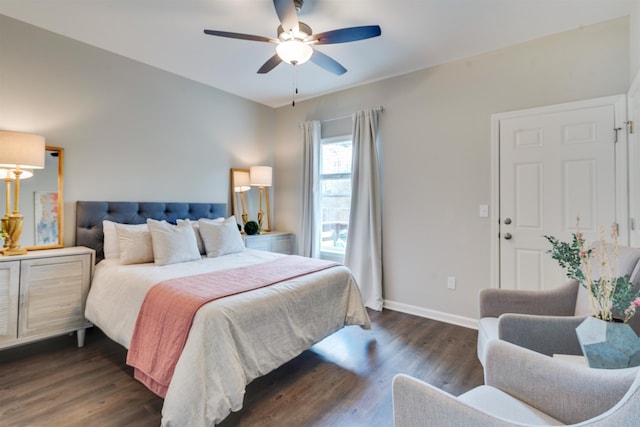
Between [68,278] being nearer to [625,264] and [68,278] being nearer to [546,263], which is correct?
[625,264]

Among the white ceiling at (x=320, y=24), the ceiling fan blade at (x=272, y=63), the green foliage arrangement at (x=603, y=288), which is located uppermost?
the white ceiling at (x=320, y=24)

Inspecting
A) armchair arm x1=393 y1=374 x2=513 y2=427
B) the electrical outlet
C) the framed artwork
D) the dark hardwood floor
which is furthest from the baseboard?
the framed artwork

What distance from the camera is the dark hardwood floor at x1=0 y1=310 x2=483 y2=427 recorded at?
1.75 meters

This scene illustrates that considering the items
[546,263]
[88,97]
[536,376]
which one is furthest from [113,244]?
[546,263]

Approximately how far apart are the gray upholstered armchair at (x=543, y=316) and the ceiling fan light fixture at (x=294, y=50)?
6.88 feet

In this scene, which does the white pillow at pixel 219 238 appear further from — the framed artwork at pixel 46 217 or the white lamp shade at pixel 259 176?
the framed artwork at pixel 46 217

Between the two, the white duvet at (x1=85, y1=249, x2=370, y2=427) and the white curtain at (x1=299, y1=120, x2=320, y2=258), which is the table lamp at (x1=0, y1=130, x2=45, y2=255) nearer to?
the white duvet at (x1=85, y1=249, x2=370, y2=427)

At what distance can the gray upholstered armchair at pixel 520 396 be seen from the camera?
0.96 metres

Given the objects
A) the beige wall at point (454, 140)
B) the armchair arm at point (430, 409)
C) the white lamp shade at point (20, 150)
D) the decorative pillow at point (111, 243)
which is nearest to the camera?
the armchair arm at point (430, 409)

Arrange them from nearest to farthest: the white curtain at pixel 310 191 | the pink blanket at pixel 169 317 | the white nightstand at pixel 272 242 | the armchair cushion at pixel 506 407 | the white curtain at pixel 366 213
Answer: the armchair cushion at pixel 506 407
the pink blanket at pixel 169 317
the white curtain at pixel 366 213
the white nightstand at pixel 272 242
the white curtain at pixel 310 191

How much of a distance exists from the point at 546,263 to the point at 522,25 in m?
2.07

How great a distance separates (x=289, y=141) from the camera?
15.1 ft

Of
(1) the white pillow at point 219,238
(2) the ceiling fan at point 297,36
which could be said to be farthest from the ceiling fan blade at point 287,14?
(1) the white pillow at point 219,238

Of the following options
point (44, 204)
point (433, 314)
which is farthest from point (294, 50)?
point (433, 314)
